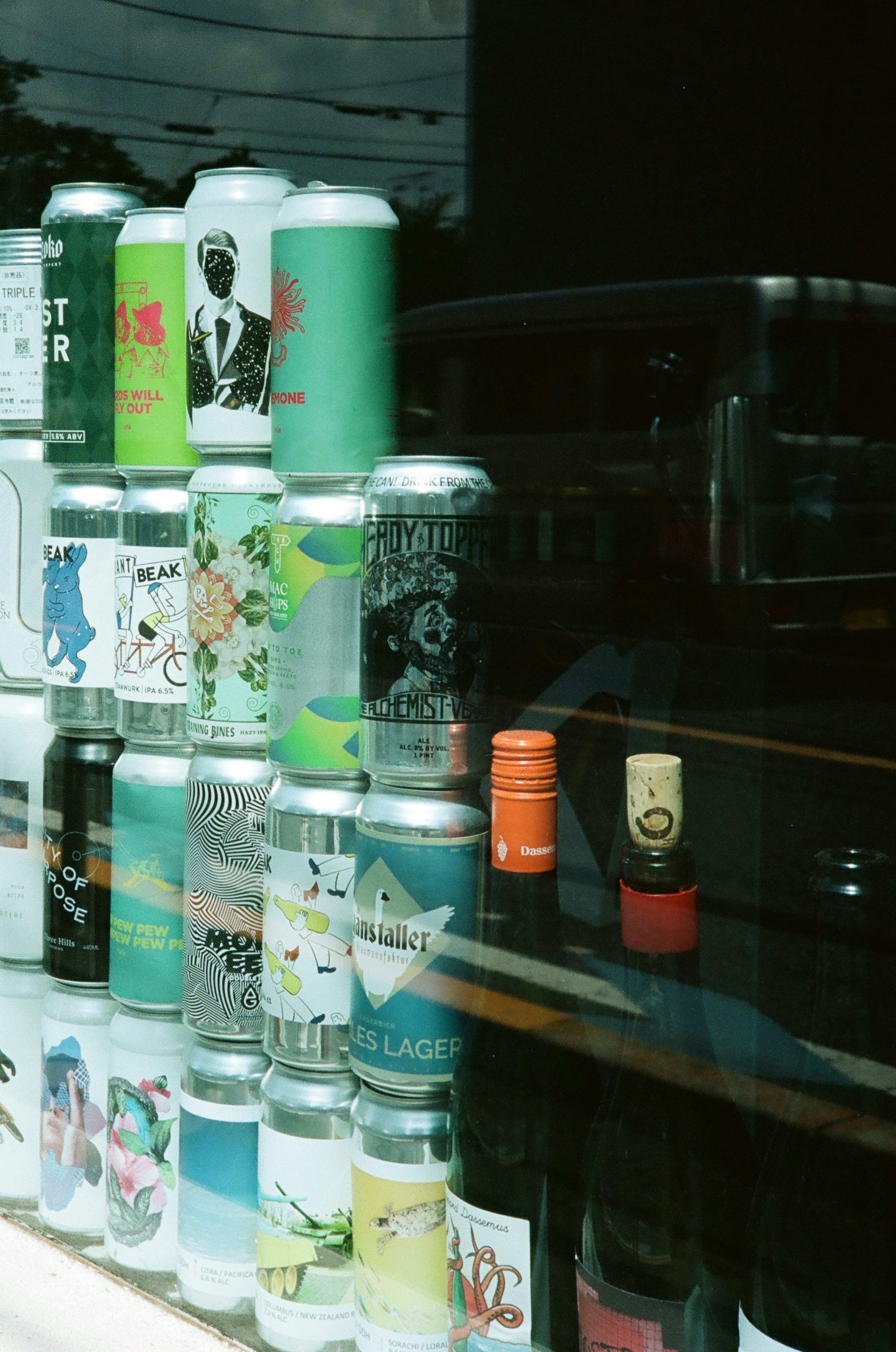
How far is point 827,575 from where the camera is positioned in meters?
1.20

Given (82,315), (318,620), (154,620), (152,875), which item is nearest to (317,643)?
(318,620)

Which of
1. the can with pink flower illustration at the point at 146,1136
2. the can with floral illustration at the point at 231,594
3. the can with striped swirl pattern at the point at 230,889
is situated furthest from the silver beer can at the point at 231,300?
the can with pink flower illustration at the point at 146,1136

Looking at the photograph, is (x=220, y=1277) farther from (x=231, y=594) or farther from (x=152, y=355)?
(x=152, y=355)

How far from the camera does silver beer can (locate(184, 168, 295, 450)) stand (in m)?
1.11

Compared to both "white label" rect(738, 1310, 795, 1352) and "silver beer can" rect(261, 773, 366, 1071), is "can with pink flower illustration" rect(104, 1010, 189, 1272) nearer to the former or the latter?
"silver beer can" rect(261, 773, 366, 1071)

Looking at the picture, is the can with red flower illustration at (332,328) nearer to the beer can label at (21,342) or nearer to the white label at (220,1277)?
the beer can label at (21,342)

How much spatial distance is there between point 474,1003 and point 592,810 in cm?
38

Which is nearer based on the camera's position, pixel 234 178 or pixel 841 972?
pixel 841 972

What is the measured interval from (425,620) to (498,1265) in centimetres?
46

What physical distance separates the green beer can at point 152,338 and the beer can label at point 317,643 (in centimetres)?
18

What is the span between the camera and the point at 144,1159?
128cm

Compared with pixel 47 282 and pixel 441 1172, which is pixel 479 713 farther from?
pixel 47 282

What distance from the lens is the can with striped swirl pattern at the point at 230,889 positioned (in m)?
1.18

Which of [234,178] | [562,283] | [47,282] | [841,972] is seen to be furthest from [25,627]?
[841,972]
